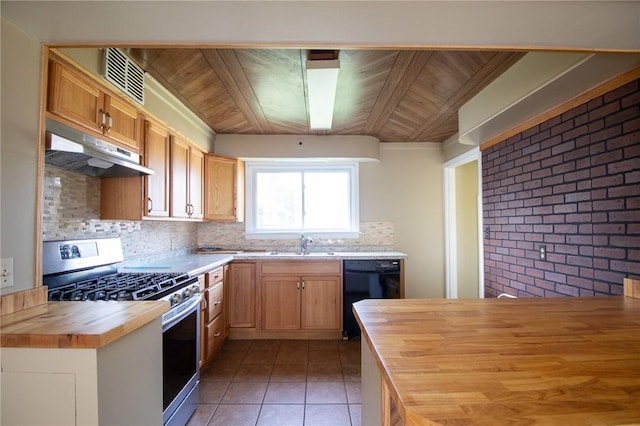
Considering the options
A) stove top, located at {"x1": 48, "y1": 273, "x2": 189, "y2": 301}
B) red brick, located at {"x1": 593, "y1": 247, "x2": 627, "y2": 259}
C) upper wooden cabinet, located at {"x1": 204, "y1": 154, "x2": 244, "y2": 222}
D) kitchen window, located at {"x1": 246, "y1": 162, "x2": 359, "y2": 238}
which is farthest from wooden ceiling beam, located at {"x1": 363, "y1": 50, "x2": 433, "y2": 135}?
stove top, located at {"x1": 48, "y1": 273, "x2": 189, "y2": 301}

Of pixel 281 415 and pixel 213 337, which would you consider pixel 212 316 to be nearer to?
pixel 213 337

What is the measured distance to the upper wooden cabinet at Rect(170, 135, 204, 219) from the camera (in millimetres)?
2441

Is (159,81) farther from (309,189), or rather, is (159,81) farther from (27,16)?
(309,189)

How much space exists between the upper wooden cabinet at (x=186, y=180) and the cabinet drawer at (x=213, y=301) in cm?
73

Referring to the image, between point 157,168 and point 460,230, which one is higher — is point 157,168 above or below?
above

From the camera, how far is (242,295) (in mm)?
3057

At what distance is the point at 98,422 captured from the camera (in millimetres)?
901

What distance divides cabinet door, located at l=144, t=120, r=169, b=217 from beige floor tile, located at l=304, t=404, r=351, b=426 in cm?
178

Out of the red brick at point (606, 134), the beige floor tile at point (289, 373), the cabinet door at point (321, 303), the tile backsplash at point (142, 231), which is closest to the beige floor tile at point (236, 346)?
the beige floor tile at point (289, 373)

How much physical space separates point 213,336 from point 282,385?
79 centimetres

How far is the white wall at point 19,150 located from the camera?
1054 millimetres

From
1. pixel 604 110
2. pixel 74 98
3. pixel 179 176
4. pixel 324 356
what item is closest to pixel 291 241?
pixel 324 356

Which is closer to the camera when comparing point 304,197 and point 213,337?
point 213,337

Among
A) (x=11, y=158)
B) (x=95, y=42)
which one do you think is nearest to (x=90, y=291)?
(x=11, y=158)
